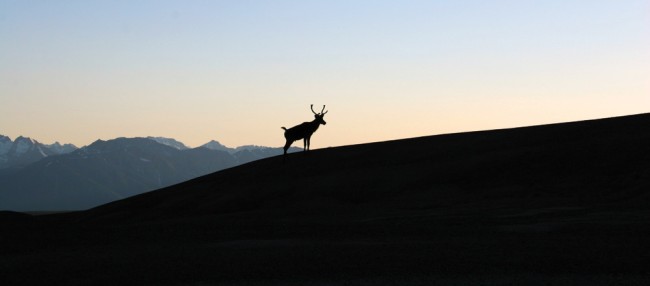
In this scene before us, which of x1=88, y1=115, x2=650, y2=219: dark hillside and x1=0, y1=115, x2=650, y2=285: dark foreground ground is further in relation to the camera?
x1=88, y1=115, x2=650, y2=219: dark hillside

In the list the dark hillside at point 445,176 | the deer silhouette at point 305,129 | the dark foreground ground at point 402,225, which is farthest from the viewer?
the deer silhouette at point 305,129

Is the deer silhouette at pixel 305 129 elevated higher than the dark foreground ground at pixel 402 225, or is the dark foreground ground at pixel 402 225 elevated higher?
the deer silhouette at pixel 305 129

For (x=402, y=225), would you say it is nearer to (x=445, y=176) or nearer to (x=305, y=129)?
(x=445, y=176)

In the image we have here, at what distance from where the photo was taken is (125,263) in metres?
19.6

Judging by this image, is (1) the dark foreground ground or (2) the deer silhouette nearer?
(1) the dark foreground ground

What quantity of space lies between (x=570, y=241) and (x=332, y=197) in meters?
20.7

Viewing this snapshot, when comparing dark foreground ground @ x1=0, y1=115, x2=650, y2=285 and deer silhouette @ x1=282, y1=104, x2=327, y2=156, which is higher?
deer silhouette @ x1=282, y1=104, x2=327, y2=156

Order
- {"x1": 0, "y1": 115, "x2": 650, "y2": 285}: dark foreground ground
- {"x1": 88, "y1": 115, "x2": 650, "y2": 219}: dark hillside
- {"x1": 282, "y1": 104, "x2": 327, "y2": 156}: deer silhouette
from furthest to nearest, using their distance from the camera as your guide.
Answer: {"x1": 282, "y1": 104, "x2": 327, "y2": 156}: deer silhouette
{"x1": 88, "y1": 115, "x2": 650, "y2": 219}: dark hillside
{"x1": 0, "y1": 115, "x2": 650, "y2": 285}: dark foreground ground

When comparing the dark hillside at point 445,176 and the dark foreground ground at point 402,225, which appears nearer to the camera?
the dark foreground ground at point 402,225

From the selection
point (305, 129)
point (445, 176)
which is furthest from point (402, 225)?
point (305, 129)

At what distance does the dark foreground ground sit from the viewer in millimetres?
17250

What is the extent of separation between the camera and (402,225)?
1017 inches

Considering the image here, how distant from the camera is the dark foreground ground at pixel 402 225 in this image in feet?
56.6

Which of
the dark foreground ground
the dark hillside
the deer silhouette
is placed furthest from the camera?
the deer silhouette
